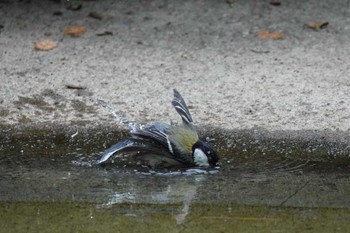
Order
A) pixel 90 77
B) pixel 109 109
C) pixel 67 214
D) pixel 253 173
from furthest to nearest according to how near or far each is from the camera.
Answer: pixel 90 77, pixel 109 109, pixel 253 173, pixel 67 214

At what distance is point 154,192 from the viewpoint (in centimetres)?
532

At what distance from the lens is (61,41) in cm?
750

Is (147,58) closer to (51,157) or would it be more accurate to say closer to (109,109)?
(109,109)

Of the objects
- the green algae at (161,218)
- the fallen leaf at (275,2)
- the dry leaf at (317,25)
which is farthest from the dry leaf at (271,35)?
the green algae at (161,218)

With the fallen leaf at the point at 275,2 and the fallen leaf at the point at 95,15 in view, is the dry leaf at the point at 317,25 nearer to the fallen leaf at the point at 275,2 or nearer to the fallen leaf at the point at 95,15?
the fallen leaf at the point at 275,2

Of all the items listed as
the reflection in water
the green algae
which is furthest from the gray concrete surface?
the green algae

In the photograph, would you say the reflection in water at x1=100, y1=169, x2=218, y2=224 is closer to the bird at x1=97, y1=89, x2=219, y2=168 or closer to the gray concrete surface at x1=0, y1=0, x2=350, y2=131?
the bird at x1=97, y1=89, x2=219, y2=168

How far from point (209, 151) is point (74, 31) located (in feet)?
7.94

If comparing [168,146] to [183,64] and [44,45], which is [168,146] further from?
[44,45]

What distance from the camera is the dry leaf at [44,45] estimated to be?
7371 mm

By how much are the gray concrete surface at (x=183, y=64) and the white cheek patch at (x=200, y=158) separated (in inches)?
26.7

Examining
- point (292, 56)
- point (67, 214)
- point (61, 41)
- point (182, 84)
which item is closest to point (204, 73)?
point (182, 84)

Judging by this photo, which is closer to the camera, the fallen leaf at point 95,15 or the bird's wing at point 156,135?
the bird's wing at point 156,135

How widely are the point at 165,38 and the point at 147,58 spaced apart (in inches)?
15.4
